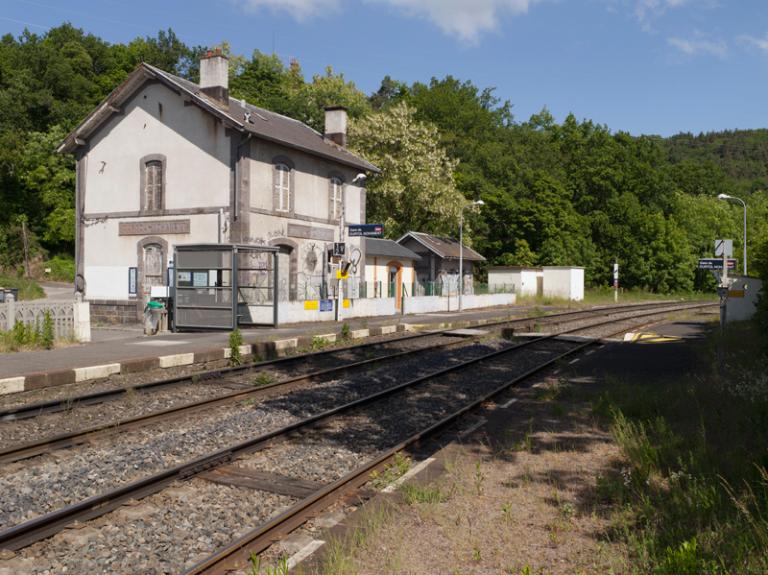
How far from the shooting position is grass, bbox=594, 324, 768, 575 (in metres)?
4.22

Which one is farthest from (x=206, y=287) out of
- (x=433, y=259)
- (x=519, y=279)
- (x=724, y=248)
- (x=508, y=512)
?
(x=519, y=279)

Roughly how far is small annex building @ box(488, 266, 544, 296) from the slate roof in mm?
A: 9836

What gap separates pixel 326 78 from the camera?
62.8 meters

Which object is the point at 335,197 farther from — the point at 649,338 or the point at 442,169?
the point at 442,169

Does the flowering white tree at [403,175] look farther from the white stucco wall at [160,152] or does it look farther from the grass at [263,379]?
the grass at [263,379]

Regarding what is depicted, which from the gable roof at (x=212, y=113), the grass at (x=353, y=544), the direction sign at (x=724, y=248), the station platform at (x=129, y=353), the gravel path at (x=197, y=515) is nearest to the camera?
the grass at (x=353, y=544)

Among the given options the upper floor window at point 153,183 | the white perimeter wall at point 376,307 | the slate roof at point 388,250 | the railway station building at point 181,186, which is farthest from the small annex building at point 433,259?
the upper floor window at point 153,183

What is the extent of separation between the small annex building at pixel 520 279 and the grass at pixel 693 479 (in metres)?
37.5

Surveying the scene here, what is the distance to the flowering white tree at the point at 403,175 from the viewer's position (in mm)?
43219

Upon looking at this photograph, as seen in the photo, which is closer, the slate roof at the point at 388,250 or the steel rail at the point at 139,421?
the steel rail at the point at 139,421

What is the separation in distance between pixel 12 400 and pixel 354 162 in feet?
70.2

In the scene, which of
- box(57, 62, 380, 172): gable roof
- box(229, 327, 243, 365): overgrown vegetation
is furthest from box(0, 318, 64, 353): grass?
box(57, 62, 380, 172): gable roof

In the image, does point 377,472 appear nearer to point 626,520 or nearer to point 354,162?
point 626,520

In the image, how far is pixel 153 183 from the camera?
2567 cm
